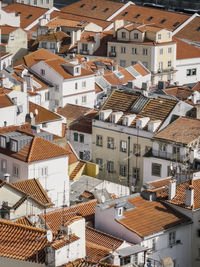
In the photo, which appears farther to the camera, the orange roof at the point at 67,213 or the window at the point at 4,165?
the window at the point at 4,165

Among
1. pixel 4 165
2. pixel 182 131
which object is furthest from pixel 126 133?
pixel 4 165

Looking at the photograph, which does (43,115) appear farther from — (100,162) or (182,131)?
(182,131)

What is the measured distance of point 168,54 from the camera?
105500mm

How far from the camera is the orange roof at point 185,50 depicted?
108 meters

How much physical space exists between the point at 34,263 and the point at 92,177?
108 feet

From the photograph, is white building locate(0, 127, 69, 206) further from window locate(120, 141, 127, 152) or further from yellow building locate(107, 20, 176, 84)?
yellow building locate(107, 20, 176, 84)

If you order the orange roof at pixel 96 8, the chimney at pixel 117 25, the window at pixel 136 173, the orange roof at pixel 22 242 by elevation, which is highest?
the orange roof at pixel 22 242

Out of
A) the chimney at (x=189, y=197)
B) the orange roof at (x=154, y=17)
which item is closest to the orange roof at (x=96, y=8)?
the orange roof at (x=154, y=17)

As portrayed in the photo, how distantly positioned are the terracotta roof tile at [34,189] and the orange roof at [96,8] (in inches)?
2702

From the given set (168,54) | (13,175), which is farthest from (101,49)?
(13,175)

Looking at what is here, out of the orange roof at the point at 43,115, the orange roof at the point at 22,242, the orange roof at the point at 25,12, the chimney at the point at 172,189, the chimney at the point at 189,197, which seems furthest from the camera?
the orange roof at the point at 25,12

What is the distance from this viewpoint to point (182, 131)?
224 ft

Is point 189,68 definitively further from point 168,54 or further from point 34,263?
point 34,263

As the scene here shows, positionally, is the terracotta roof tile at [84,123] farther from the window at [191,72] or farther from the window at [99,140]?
the window at [191,72]
